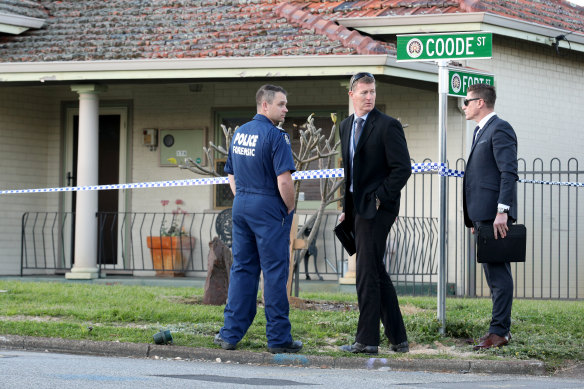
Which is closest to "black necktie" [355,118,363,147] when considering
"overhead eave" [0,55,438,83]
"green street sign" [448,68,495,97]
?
"green street sign" [448,68,495,97]

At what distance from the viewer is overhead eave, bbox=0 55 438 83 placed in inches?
555

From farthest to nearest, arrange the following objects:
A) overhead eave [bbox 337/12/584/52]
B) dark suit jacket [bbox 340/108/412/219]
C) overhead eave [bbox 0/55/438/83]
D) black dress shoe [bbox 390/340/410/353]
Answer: overhead eave [bbox 337/12/584/52]
overhead eave [bbox 0/55/438/83]
black dress shoe [bbox 390/340/410/353]
dark suit jacket [bbox 340/108/412/219]

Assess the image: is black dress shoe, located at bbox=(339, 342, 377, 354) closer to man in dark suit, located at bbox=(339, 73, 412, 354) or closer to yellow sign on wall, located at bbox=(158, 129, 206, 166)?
man in dark suit, located at bbox=(339, 73, 412, 354)

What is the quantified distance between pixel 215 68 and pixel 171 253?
10.8ft

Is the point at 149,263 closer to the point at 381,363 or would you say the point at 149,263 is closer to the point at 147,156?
the point at 147,156

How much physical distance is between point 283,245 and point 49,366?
76.7 inches

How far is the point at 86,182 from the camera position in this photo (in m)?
15.5

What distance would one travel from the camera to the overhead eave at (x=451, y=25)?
14.8 metres

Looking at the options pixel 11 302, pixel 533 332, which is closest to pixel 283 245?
pixel 533 332

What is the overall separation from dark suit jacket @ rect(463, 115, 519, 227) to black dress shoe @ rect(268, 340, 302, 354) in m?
1.65

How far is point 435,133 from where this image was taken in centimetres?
1573

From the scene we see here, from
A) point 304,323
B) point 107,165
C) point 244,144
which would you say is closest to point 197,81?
point 107,165

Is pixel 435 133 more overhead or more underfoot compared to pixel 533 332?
more overhead

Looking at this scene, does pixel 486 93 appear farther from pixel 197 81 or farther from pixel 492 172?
pixel 197 81
